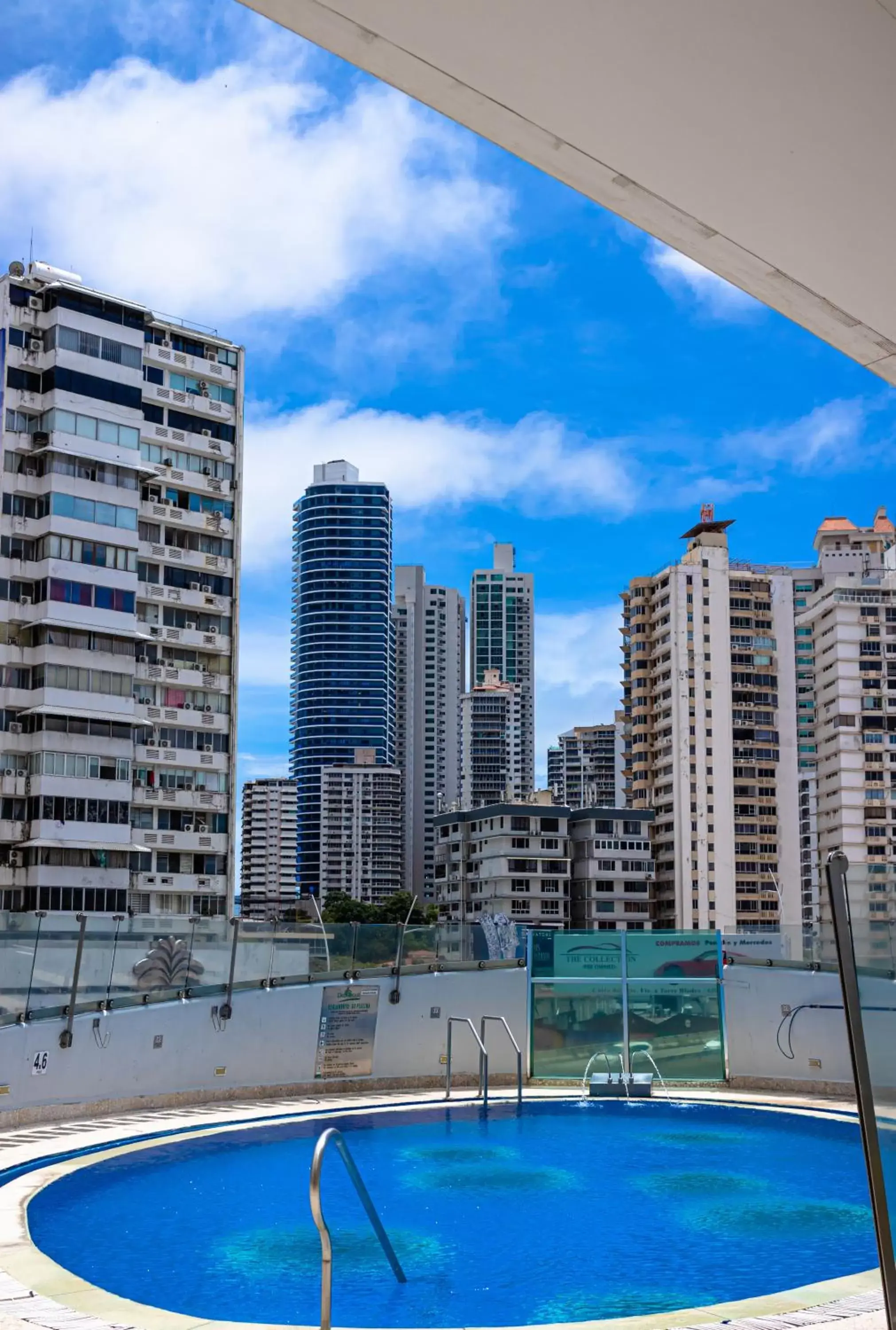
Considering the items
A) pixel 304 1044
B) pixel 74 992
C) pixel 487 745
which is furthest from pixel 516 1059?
pixel 487 745

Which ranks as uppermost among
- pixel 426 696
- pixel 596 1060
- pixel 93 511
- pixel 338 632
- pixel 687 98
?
pixel 338 632

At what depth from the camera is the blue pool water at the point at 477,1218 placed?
28.7 ft

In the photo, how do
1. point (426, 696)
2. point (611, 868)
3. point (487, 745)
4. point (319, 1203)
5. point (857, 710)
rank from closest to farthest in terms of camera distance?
point (319, 1203), point (611, 868), point (857, 710), point (487, 745), point (426, 696)

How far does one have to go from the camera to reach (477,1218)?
11.1 m

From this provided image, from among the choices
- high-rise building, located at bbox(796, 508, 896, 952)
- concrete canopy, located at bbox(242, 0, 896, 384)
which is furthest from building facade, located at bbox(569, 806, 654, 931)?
concrete canopy, located at bbox(242, 0, 896, 384)

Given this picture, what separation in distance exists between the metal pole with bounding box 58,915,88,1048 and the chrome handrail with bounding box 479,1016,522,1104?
529 centimetres

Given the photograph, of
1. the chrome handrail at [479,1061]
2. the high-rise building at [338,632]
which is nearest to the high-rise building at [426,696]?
the high-rise building at [338,632]

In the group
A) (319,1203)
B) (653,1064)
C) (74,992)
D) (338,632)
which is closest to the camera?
(319,1203)

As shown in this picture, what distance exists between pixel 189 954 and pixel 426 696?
538 feet

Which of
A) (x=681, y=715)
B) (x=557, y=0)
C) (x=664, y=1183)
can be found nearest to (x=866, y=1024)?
(x=557, y=0)

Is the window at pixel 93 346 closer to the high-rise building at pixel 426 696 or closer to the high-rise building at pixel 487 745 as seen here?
the high-rise building at pixel 487 745

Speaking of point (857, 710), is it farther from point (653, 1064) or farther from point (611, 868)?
point (653, 1064)

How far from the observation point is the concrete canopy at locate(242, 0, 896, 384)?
1.91 metres

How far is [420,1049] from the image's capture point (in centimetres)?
1875
